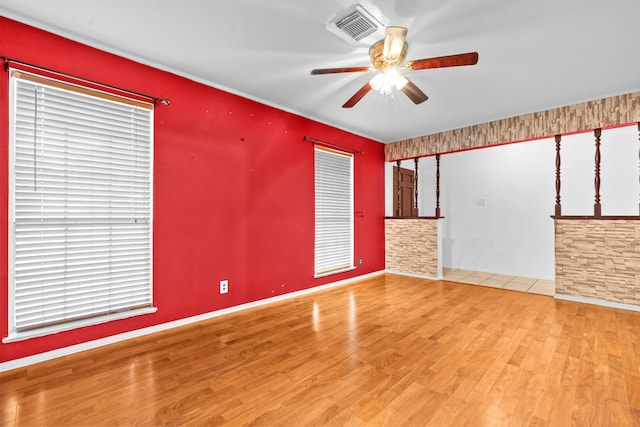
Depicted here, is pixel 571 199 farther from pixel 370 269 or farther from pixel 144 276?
pixel 144 276

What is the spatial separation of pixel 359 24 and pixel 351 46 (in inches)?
13.2

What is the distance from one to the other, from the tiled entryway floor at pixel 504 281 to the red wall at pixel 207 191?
2865 millimetres

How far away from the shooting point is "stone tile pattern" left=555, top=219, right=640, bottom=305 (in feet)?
11.5

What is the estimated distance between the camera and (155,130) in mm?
2785

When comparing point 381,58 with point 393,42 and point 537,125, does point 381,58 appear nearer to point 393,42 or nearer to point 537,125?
point 393,42

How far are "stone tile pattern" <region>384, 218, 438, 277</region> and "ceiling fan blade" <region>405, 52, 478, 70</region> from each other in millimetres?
3438

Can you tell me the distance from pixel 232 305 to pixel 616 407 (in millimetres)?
3232

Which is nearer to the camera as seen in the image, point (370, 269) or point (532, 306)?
point (532, 306)

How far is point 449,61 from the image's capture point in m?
2.00

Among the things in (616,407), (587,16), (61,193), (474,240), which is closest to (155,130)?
(61,193)

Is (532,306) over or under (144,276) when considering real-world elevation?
under

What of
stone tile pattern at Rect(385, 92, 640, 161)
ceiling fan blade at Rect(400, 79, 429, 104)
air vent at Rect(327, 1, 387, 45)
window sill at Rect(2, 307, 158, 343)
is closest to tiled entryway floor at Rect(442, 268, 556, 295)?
stone tile pattern at Rect(385, 92, 640, 161)

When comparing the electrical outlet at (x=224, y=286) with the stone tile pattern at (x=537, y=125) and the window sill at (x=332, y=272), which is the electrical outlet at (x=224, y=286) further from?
the stone tile pattern at (x=537, y=125)

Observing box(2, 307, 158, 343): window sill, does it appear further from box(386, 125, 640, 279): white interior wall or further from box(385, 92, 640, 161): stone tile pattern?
box(385, 92, 640, 161): stone tile pattern
